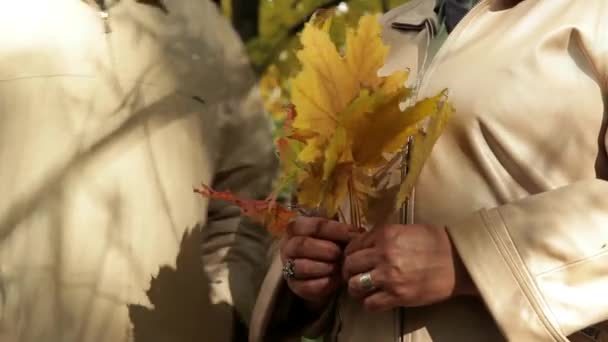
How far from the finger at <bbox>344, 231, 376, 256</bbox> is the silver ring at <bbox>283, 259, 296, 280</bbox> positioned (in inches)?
4.4

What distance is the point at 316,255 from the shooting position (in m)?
1.55

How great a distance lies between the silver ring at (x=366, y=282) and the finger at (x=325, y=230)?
0.09 meters

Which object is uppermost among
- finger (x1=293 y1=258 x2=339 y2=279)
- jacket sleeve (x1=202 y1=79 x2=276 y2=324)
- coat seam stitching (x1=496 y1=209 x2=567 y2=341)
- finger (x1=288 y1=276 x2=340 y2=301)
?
coat seam stitching (x1=496 y1=209 x2=567 y2=341)

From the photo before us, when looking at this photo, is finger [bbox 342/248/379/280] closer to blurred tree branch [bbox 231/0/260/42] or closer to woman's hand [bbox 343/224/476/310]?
woman's hand [bbox 343/224/476/310]

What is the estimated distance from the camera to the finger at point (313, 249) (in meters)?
1.54

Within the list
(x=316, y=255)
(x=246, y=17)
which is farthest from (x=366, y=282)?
(x=246, y=17)

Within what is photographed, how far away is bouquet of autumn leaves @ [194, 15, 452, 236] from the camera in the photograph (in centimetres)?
141

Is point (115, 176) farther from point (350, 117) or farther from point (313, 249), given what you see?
point (350, 117)

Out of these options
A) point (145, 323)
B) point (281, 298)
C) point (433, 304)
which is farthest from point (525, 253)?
point (145, 323)

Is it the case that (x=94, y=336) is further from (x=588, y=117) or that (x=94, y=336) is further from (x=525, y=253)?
(x=588, y=117)

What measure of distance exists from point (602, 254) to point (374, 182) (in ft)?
1.20

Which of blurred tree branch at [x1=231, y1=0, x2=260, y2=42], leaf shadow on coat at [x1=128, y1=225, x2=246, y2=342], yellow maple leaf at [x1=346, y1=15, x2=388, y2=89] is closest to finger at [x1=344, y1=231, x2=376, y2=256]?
yellow maple leaf at [x1=346, y1=15, x2=388, y2=89]

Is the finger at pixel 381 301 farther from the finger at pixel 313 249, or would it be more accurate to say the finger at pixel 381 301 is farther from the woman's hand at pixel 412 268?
the finger at pixel 313 249

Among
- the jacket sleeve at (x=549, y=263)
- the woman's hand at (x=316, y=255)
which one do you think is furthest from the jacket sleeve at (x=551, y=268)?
the woman's hand at (x=316, y=255)
